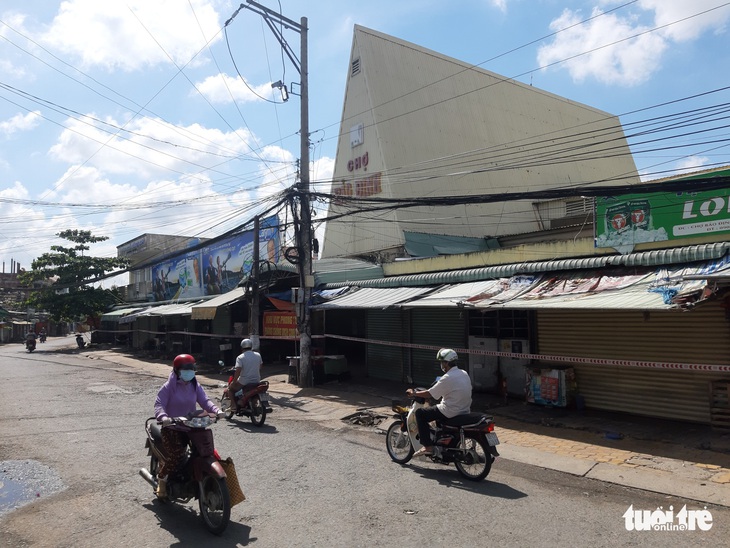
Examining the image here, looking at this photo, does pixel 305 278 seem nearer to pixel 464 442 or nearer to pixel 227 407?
pixel 227 407

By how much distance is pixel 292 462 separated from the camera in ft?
23.3

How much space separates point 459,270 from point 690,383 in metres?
5.45

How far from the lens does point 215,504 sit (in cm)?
463

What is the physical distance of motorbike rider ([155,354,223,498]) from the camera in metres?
4.98

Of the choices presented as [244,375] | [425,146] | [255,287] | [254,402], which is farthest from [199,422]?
[425,146]

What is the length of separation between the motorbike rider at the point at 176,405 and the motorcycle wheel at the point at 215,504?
436 millimetres

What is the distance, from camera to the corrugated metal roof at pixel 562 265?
27.7 ft

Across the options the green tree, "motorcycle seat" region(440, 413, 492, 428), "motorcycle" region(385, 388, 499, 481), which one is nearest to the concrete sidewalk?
"motorcycle" region(385, 388, 499, 481)

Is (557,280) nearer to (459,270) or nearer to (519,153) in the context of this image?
(459,270)

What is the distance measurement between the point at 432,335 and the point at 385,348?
232 cm

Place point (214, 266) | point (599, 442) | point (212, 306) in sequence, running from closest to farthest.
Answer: point (599, 442), point (212, 306), point (214, 266)

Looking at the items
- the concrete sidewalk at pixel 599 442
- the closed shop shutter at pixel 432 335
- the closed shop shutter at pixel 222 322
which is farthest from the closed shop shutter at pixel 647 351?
the closed shop shutter at pixel 222 322

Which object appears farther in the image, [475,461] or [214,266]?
[214,266]

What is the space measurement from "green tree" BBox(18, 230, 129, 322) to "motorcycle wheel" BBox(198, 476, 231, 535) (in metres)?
32.2
